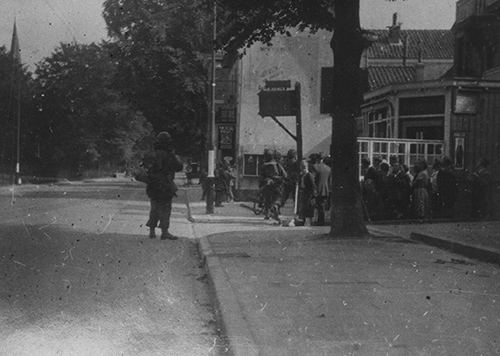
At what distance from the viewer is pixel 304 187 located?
15156 millimetres

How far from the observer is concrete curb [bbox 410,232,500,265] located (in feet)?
30.3

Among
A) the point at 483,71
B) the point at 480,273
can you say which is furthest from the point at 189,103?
the point at 480,273

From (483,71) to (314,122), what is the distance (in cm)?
978

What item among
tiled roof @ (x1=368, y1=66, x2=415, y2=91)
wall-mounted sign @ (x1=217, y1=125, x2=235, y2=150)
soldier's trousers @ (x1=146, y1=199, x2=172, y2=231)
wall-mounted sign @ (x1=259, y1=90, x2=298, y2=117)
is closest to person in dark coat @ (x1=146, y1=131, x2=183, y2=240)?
soldier's trousers @ (x1=146, y1=199, x2=172, y2=231)

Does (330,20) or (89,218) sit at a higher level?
(330,20)

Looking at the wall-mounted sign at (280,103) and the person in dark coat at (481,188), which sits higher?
the wall-mounted sign at (280,103)

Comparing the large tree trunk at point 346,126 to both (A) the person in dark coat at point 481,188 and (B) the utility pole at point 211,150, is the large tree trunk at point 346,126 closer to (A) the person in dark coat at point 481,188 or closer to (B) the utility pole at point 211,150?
(A) the person in dark coat at point 481,188

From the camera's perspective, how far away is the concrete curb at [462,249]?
9234 millimetres

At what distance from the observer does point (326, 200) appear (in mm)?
16188

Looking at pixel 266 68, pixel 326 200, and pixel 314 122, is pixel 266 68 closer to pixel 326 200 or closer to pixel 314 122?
pixel 314 122

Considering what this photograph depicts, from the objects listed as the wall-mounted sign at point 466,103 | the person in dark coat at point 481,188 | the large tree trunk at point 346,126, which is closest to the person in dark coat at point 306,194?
the large tree trunk at point 346,126

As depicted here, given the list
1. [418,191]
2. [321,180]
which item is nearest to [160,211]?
[321,180]

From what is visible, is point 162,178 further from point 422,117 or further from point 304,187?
point 422,117

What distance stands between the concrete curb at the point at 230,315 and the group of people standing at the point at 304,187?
7.03 m
